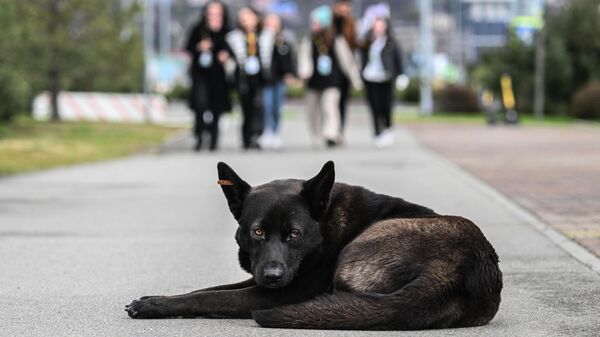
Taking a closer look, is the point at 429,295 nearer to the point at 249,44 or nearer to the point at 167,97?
the point at 249,44

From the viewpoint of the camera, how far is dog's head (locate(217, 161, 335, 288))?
5926 mm

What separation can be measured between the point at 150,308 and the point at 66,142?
55.1ft

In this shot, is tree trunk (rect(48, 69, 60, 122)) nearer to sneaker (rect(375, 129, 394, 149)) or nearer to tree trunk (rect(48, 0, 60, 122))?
tree trunk (rect(48, 0, 60, 122))

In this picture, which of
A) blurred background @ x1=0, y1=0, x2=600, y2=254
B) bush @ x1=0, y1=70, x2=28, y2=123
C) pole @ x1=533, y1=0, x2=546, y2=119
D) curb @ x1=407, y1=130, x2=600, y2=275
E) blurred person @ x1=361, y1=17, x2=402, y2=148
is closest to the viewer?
curb @ x1=407, y1=130, x2=600, y2=275

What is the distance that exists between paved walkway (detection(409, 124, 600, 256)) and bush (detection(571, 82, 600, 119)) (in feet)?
21.3

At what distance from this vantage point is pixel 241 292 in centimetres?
611

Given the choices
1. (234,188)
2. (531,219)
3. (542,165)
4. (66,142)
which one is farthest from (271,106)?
(234,188)

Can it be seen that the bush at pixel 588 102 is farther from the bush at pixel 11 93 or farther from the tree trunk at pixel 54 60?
A: the bush at pixel 11 93

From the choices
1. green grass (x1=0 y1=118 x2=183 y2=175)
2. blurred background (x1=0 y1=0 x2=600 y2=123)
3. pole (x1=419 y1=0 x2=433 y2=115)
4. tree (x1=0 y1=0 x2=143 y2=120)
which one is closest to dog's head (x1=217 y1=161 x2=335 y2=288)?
green grass (x1=0 y1=118 x2=183 y2=175)

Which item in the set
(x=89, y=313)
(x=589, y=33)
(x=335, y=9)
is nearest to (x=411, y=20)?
(x=589, y=33)

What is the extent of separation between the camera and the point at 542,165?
1738 centimetres

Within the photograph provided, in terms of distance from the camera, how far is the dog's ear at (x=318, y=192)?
612 cm

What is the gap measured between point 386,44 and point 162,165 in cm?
568

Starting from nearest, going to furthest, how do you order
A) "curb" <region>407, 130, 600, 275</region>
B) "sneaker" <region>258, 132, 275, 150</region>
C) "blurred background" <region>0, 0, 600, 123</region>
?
"curb" <region>407, 130, 600, 275</region> < "sneaker" <region>258, 132, 275, 150</region> < "blurred background" <region>0, 0, 600, 123</region>
